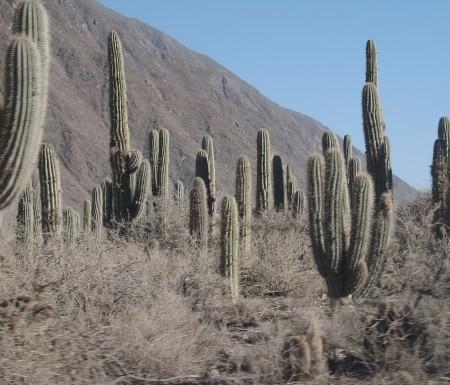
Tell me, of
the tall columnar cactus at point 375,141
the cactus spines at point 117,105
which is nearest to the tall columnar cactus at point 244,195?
the cactus spines at point 117,105

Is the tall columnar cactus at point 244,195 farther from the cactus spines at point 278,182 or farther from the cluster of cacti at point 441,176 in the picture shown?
the cluster of cacti at point 441,176

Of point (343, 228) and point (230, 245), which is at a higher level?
point (343, 228)

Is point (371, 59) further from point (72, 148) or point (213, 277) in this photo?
point (72, 148)

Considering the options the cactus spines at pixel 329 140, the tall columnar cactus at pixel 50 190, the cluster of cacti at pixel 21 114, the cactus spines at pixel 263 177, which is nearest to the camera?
the cluster of cacti at pixel 21 114

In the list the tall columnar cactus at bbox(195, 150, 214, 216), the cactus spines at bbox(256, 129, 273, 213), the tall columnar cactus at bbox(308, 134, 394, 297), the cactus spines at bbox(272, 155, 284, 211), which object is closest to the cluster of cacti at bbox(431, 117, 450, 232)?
the cactus spines at bbox(272, 155, 284, 211)

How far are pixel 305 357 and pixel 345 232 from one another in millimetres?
3054

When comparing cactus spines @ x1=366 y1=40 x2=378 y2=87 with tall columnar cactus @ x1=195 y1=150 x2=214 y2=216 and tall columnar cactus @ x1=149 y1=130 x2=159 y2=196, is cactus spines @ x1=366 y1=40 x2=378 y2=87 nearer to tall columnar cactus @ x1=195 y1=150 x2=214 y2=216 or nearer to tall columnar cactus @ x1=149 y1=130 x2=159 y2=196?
tall columnar cactus @ x1=195 y1=150 x2=214 y2=216

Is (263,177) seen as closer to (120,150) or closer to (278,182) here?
(278,182)

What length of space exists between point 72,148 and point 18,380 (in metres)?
63.1

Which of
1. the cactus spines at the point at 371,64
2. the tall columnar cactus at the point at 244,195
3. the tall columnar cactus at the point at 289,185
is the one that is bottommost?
the tall columnar cactus at the point at 244,195

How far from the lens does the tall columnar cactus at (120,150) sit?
52.6 ft

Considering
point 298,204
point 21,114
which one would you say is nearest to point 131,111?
point 298,204

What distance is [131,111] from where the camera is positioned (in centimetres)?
7888

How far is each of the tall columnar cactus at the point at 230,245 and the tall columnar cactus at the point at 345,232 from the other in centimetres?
171
